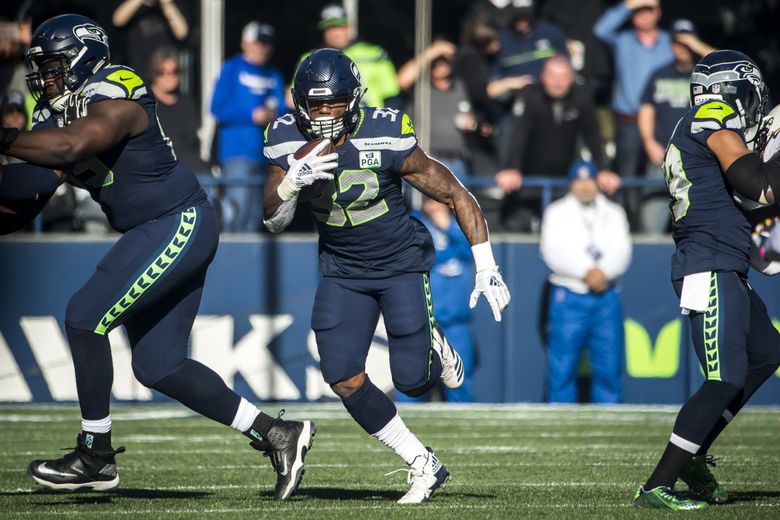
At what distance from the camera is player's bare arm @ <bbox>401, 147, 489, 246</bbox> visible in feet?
19.8

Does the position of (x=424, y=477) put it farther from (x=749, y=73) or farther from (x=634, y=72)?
(x=634, y=72)

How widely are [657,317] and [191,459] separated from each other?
4831 mm

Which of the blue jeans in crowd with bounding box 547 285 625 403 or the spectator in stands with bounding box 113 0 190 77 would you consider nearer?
the blue jeans in crowd with bounding box 547 285 625 403

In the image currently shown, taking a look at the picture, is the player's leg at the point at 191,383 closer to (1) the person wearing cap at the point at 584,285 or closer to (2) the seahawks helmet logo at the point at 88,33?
(2) the seahawks helmet logo at the point at 88,33

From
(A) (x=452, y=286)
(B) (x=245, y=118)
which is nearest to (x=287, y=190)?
(A) (x=452, y=286)

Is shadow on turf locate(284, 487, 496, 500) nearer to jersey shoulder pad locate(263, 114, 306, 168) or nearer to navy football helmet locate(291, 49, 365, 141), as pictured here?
jersey shoulder pad locate(263, 114, 306, 168)

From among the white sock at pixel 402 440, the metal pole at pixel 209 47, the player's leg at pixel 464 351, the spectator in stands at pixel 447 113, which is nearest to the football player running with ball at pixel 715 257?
the white sock at pixel 402 440

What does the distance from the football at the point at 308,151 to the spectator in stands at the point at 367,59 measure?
18.2ft

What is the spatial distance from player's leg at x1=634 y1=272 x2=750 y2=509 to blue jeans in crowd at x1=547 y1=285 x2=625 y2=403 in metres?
5.17

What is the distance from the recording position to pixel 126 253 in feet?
19.3

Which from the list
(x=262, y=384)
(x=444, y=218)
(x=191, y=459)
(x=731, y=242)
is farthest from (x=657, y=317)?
(x=731, y=242)

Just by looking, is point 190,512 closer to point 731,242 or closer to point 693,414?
point 693,414

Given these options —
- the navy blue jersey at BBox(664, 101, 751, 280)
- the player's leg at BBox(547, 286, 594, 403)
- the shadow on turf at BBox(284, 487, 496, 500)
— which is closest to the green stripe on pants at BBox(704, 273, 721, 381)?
the navy blue jersey at BBox(664, 101, 751, 280)

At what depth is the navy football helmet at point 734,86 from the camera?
18.8 feet
